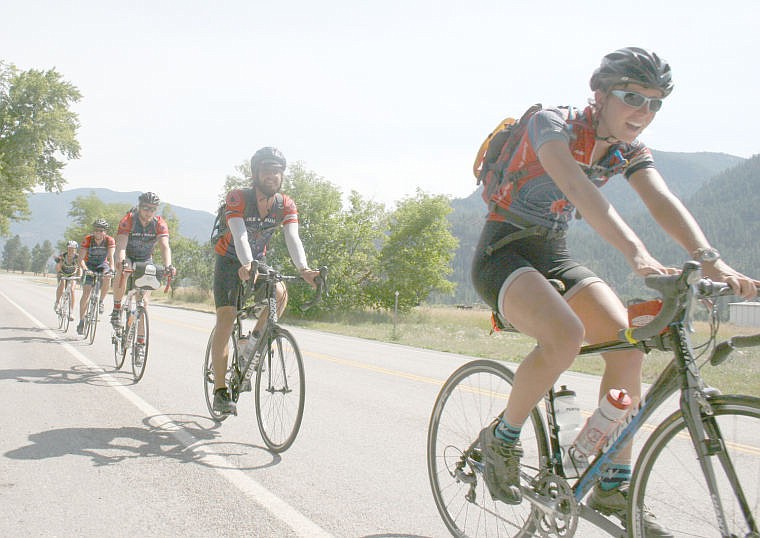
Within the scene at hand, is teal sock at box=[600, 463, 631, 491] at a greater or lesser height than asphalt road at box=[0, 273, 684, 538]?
greater

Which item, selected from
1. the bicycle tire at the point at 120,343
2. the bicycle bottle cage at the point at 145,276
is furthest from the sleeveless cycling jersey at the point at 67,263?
the bicycle bottle cage at the point at 145,276

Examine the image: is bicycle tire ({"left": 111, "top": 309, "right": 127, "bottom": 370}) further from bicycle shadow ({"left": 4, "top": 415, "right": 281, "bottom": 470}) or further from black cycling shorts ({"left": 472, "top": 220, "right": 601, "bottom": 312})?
black cycling shorts ({"left": 472, "top": 220, "right": 601, "bottom": 312})

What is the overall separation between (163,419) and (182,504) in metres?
2.38

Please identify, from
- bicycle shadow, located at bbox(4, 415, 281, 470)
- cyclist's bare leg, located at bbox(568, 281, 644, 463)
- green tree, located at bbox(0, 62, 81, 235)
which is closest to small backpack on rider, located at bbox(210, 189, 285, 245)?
bicycle shadow, located at bbox(4, 415, 281, 470)

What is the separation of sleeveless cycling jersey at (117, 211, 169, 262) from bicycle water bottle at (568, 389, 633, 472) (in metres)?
7.74

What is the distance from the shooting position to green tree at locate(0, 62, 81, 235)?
39.7 meters

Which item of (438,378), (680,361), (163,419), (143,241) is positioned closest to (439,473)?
(680,361)

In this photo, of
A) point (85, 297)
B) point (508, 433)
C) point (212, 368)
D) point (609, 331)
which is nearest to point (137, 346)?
point (212, 368)

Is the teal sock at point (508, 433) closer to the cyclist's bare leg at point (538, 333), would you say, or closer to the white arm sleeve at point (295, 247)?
the cyclist's bare leg at point (538, 333)

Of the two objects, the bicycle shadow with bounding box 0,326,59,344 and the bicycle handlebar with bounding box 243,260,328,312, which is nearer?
the bicycle handlebar with bounding box 243,260,328,312

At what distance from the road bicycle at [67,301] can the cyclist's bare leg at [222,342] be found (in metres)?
9.77

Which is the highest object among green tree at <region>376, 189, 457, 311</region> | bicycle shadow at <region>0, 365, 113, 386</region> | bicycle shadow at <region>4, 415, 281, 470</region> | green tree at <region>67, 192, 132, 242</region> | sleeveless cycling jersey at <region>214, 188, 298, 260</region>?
green tree at <region>67, 192, 132, 242</region>

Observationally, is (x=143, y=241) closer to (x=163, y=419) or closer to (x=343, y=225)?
(x=163, y=419)

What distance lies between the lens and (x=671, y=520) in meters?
2.30
